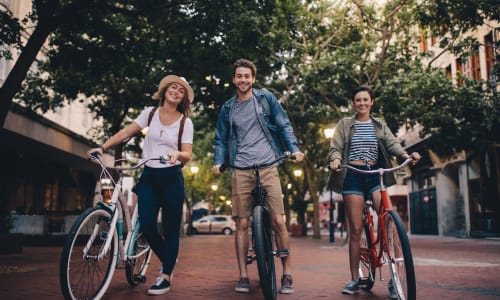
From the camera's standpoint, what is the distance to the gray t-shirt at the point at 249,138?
503 centimetres

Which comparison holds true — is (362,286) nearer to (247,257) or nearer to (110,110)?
(247,257)

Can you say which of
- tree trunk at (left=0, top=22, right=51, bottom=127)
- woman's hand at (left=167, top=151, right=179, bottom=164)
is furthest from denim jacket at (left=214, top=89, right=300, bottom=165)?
tree trunk at (left=0, top=22, right=51, bottom=127)

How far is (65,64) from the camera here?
421 inches

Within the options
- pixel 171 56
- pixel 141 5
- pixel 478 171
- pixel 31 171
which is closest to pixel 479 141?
pixel 478 171

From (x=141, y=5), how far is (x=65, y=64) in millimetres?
2287

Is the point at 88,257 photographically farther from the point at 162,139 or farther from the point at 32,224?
the point at 32,224

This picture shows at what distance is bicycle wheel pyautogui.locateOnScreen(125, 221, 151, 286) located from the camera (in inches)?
185

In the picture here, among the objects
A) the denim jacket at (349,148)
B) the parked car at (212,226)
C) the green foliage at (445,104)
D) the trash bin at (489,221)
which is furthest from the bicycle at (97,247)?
the parked car at (212,226)

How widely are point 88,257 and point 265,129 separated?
215 cm

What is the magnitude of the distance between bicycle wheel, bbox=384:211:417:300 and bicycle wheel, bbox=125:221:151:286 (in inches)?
92.6

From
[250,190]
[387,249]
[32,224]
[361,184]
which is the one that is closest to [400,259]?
[387,249]

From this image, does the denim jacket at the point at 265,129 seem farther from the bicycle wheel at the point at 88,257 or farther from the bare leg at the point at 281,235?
the bicycle wheel at the point at 88,257

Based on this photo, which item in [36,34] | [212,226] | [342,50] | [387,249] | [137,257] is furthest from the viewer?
[212,226]

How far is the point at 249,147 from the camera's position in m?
5.07
